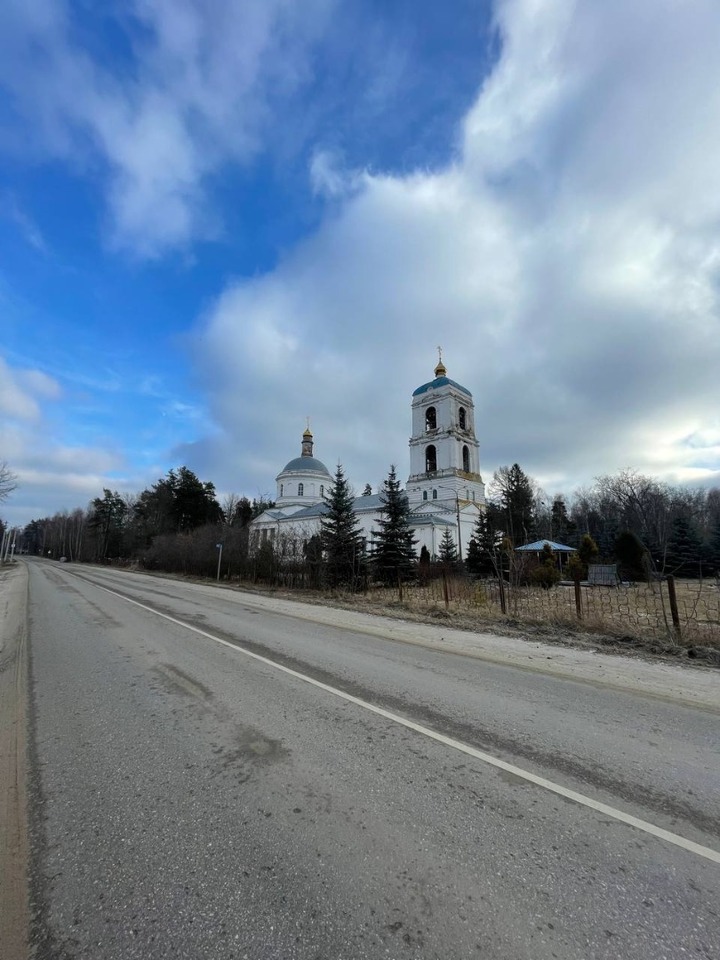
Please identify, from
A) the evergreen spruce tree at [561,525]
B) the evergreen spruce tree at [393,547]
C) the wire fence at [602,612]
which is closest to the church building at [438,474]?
the evergreen spruce tree at [561,525]

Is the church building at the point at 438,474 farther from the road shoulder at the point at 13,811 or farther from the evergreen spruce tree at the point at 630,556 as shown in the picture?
the road shoulder at the point at 13,811

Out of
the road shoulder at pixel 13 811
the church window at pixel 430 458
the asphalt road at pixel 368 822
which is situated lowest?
the road shoulder at pixel 13 811

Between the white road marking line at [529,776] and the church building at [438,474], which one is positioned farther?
the church building at [438,474]

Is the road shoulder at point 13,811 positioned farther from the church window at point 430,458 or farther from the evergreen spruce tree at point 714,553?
the church window at point 430,458

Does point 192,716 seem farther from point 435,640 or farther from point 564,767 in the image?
point 435,640

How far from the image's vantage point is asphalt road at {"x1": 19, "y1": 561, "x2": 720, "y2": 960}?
2.06m

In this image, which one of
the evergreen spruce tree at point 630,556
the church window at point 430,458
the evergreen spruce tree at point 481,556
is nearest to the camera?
the evergreen spruce tree at point 630,556

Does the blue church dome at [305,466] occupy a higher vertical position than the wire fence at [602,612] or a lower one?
higher

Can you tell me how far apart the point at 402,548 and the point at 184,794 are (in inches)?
826

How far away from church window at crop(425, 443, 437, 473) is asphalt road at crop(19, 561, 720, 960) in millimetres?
52213

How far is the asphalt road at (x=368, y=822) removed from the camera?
206 cm

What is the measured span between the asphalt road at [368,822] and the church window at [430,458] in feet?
171

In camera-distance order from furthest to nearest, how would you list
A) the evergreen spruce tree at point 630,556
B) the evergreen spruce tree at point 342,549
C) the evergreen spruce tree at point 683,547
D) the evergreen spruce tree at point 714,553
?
the evergreen spruce tree at point 714,553
the evergreen spruce tree at point 683,547
the evergreen spruce tree at point 630,556
the evergreen spruce tree at point 342,549

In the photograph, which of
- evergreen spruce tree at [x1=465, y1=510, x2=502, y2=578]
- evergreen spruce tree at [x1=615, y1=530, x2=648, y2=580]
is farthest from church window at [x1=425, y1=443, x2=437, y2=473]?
evergreen spruce tree at [x1=615, y1=530, x2=648, y2=580]
